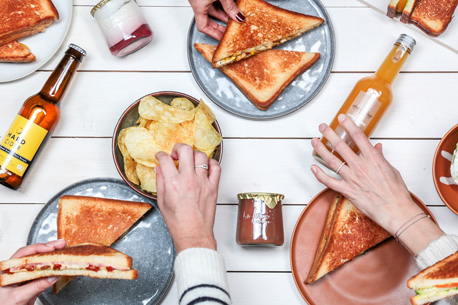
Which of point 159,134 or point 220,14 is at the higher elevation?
point 220,14

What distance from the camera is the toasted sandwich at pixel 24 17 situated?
1.50 meters

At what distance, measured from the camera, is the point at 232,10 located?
1.51m

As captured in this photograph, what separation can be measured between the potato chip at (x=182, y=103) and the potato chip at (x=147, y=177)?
0.74ft

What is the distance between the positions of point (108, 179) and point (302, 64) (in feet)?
2.59

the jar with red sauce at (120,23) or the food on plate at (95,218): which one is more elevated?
the jar with red sauce at (120,23)

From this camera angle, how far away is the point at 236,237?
144 cm

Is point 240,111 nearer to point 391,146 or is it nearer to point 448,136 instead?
point 391,146

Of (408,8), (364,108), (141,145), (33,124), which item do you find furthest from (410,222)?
(33,124)

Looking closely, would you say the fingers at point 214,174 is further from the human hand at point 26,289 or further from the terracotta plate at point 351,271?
the human hand at point 26,289

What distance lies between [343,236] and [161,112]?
2.40ft

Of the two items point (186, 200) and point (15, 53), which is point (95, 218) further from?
point (15, 53)

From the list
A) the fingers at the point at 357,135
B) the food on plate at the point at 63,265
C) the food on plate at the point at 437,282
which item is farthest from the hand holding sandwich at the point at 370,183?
the food on plate at the point at 63,265

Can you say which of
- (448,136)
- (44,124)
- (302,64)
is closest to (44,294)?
(44,124)

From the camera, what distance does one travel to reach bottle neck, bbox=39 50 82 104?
4.70 feet
